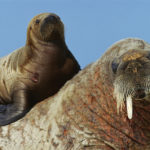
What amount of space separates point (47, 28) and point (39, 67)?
2.28ft

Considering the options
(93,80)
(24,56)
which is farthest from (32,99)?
(93,80)

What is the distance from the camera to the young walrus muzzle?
4.16m

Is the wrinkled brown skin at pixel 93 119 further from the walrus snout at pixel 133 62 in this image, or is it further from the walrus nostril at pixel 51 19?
the walrus nostril at pixel 51 19

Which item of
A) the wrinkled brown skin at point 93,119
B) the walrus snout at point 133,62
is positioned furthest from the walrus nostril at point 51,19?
the walrus snout at point 133,62

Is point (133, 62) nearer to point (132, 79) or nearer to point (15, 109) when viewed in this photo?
point (132, 79)

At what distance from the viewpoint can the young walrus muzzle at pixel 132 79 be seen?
13.6 ft

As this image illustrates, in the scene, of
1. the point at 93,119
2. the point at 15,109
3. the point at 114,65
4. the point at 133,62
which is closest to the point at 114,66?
the point at 114,65

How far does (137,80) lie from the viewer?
164 inches

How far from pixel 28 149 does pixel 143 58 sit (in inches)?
80.7

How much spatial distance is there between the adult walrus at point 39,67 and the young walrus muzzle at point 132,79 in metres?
2.24

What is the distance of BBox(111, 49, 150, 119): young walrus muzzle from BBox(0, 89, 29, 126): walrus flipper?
217 centimetres

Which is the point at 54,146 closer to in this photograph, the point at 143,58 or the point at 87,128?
the point at 87,128

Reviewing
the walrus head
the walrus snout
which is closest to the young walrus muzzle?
the walrus snout

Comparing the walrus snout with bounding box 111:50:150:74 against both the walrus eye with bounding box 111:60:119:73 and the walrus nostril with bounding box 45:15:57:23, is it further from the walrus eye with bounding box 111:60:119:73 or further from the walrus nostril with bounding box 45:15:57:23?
the walrus nostril with bounding box 45:15:57:23
